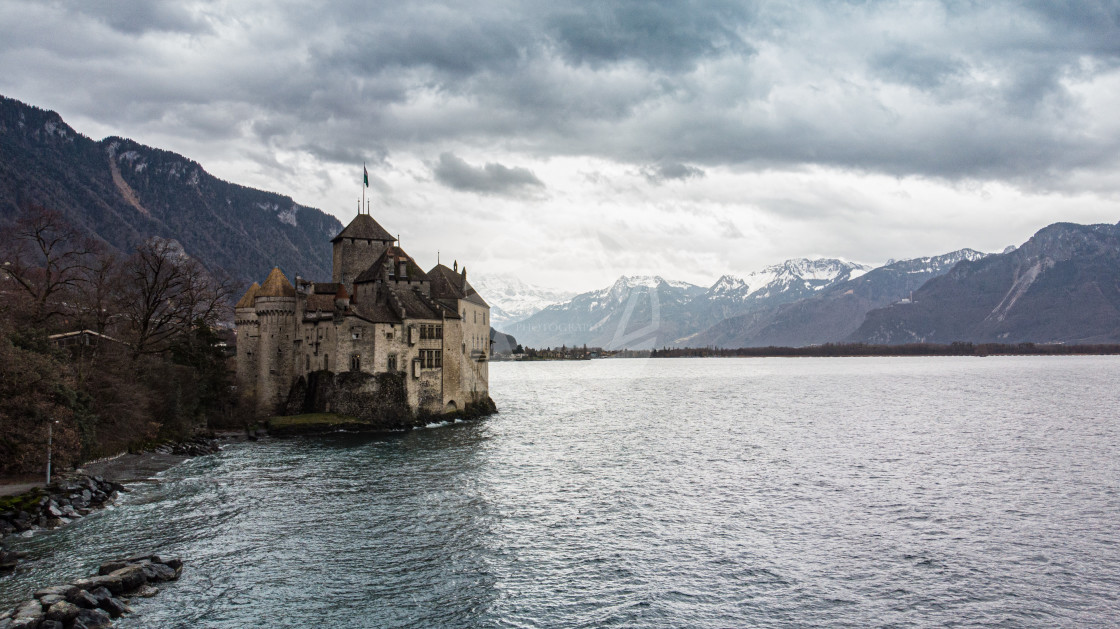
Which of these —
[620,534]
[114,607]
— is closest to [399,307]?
[620,534]

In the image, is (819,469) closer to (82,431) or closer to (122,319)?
(82,431)

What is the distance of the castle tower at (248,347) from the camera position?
249 ft

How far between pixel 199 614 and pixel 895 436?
63.3 metres

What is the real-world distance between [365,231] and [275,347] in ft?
51.4

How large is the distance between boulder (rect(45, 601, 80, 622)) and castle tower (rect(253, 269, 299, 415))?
52.8 m

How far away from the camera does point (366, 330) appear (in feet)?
222

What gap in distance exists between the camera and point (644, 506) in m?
40.7

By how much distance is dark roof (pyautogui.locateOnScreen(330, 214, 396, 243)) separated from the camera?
80062 millimetres

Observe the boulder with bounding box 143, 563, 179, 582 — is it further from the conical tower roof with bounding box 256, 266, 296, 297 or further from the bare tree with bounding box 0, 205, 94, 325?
the conical tower roof with bounding box 256, 266, 296, 297

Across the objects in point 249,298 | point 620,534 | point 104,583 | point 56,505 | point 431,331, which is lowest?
point 620,534

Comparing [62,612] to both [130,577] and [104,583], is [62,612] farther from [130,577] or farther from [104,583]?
[130,577]

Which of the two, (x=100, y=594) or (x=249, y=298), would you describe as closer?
(x=100, y=594)

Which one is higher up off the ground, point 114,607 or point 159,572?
point 159,572

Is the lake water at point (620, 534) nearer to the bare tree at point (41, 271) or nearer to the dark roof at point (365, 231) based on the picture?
the bare tree at point (41, 271)
